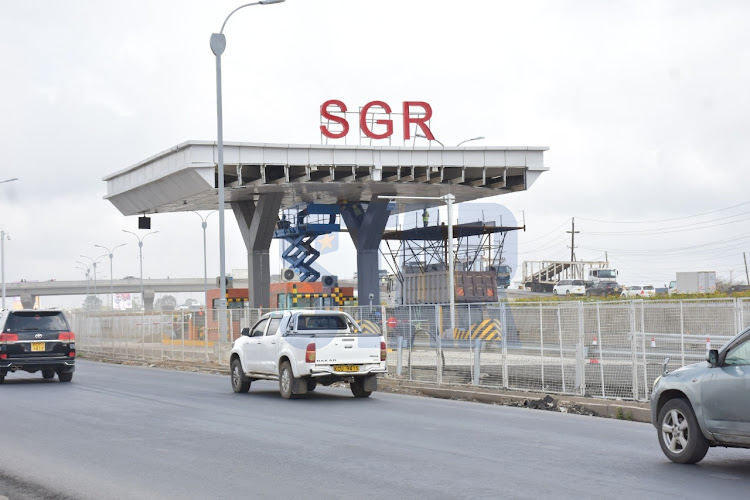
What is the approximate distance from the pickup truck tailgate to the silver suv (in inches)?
383

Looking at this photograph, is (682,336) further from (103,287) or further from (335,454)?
(103,287)

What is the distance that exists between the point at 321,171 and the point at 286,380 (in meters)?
26.9

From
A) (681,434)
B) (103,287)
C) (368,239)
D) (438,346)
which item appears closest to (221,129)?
(438,346)

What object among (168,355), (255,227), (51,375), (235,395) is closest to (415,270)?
(255,227)

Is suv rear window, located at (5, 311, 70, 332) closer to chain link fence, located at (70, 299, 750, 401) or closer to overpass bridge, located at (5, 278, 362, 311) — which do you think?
chain link fence, located at (70, 299, 750, 401)

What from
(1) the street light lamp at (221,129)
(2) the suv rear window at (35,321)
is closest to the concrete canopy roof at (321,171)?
(1) the street light lamp at (221,129)

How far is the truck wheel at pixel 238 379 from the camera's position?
22562 mm

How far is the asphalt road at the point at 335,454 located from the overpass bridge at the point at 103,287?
117959 mm

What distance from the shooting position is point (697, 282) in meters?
68.5

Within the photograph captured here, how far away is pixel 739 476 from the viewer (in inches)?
385

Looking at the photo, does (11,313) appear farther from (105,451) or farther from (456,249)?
(456,249)

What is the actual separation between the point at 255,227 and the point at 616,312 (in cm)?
3456

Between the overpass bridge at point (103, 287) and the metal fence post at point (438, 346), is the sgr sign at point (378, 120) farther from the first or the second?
the overpass bridge at point (103, 287)

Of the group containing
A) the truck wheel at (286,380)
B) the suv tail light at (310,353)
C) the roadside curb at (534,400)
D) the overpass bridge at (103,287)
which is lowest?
the roadside curb at (534,400)
